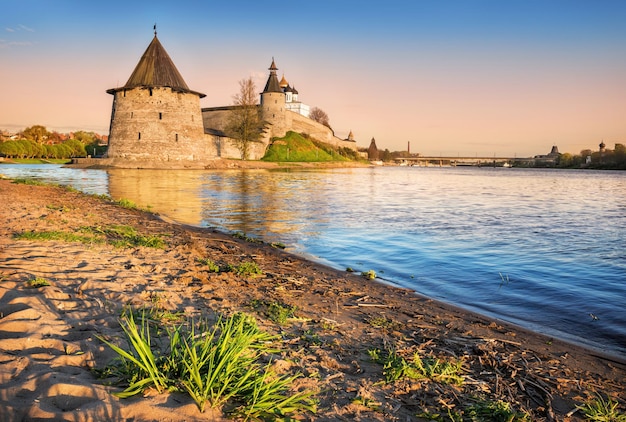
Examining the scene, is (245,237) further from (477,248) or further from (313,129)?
(313,129)

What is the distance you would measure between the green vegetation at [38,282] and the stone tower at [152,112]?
4634cm

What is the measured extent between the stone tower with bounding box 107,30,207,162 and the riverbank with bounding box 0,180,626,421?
146 ft

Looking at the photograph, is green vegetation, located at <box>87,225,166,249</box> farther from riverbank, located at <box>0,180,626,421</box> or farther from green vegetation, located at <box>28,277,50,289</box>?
green vegetation, located at <box>28,277,50,289</box>

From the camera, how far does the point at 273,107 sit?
71500mm

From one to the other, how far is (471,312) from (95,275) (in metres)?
4.44

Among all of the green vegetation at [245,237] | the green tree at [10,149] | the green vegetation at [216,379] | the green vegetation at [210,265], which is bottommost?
the green vegetation at [245,237]

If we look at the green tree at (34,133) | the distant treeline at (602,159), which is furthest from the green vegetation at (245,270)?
the distant treeline at (602,159)

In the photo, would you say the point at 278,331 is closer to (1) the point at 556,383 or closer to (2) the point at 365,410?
(2) the point at 365,410

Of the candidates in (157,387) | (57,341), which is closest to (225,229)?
(57,341)

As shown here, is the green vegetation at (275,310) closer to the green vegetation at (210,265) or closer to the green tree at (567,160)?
the green vegetation at (210,265)

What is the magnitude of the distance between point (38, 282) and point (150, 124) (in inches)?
1873

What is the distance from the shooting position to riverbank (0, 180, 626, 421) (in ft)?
7.41

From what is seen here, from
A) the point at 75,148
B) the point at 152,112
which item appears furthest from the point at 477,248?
the point at 75,148

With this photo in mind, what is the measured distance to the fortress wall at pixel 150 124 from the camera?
155ft
